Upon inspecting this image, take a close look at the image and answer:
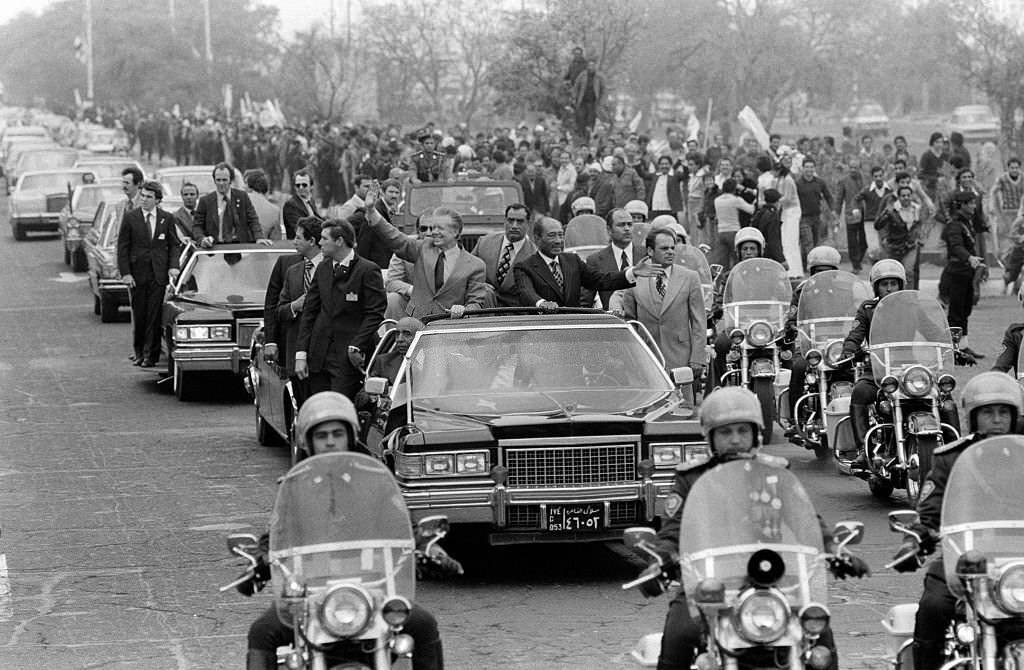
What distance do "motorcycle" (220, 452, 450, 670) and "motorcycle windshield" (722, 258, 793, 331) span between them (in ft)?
32.6

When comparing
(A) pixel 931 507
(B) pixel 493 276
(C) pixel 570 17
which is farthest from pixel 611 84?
(A) pixel 931 507

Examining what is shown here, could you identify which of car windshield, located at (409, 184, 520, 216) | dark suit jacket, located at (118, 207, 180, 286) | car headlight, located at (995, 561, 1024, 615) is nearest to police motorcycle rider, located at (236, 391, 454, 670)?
car headlight, located at (995, 561, 1024, 615)

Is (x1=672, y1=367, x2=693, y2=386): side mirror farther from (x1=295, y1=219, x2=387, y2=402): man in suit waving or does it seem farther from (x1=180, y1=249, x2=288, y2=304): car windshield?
(x1=180, y1=249, x2=288, y2=304): car windshield

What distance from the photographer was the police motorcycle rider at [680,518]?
21.9ft

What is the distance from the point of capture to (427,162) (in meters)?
29.9

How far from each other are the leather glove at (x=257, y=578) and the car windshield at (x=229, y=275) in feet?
41.5

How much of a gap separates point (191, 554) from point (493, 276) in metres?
4.64

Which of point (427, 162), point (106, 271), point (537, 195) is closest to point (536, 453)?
point (106, 271)

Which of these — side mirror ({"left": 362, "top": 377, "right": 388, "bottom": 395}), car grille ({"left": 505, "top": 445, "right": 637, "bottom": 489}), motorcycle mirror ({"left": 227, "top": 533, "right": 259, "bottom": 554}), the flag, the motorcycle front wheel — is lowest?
the motorcycle front wheel

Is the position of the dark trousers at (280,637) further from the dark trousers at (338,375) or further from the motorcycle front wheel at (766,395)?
the motorcycle front wheel at (766,395)

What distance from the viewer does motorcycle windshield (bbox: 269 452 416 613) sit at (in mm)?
6617

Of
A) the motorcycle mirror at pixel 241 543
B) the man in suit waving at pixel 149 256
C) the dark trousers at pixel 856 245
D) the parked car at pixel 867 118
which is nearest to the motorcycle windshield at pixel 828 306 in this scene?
the man in suit waving at pixel 149 256

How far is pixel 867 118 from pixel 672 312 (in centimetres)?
6353

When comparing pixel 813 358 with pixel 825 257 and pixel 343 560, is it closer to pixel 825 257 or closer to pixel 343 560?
pixel 825 257
